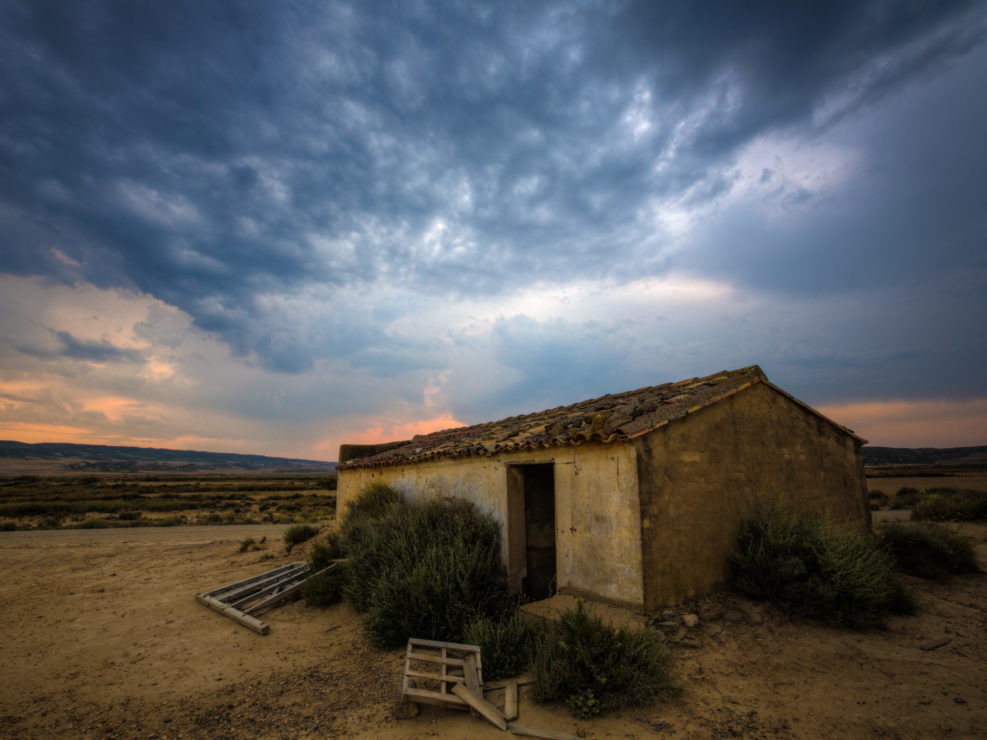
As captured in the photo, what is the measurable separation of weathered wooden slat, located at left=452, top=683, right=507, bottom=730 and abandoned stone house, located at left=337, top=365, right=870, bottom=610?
208 cm

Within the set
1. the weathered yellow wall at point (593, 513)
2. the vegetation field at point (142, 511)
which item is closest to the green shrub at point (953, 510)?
the weathered yellow wall at point (593, 513)

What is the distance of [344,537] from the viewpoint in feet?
31.8

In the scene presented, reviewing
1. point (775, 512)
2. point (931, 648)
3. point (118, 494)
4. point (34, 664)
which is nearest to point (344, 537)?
point (34, 664)

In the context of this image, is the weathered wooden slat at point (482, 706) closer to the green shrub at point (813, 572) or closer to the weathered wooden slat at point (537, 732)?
the weathered wooden slat at point (537, 732)

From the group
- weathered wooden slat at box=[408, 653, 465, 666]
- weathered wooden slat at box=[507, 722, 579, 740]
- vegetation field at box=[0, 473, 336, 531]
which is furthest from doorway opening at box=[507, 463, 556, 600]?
vegetation field at box=[0, 473, 336, 531]

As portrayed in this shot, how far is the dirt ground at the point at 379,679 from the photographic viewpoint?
4.36 metres

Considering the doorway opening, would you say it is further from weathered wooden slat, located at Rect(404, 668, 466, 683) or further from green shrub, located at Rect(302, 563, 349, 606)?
green shrub, located at Rect(302, 563, 349, 606)

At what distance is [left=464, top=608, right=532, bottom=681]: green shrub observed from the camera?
540 cm

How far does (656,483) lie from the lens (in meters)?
6.10

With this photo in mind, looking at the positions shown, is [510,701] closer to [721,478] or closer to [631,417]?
[631,417]

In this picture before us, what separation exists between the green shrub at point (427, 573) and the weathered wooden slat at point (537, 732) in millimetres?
1834

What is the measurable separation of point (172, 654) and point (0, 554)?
12.3m

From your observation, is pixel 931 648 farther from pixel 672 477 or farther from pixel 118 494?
pixel 118 494

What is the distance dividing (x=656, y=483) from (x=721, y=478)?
4.33ft
